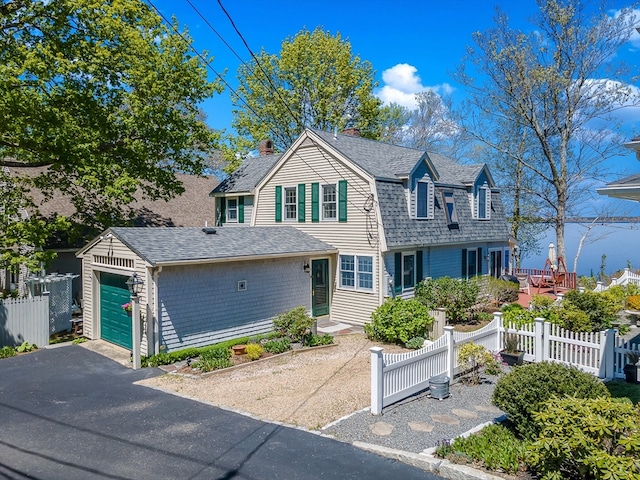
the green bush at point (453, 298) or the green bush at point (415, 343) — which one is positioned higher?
the green bush at point (453, 298)

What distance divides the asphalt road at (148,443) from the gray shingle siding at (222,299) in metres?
2.96

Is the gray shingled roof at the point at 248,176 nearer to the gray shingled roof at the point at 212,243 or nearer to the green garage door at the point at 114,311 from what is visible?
the gray shingled roof at the point at 212,243

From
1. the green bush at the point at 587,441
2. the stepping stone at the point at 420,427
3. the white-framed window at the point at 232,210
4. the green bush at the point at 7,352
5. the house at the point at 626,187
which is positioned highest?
the white-framed window at the point at 232,210

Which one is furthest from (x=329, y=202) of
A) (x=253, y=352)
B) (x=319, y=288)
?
(x=253, y=352)

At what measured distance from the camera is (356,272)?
1788 centimetres

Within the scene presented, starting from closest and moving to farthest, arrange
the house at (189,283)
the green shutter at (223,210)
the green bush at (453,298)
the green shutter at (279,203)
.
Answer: the house at (189,283) < the green bush at (453,298) < the green shutter at (279,203) < the green shutter at (223,210)

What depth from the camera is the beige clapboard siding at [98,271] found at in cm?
1293

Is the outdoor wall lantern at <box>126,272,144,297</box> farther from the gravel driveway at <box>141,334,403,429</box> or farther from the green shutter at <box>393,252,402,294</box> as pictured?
the green shutter at <box>393,252,402,294</box>

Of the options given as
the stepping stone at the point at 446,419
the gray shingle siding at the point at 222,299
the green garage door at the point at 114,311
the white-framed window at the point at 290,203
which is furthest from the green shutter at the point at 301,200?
the stepping stone at the point at 446,419

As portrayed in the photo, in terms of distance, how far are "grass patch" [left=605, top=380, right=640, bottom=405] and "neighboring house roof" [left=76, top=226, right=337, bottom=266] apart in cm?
1024

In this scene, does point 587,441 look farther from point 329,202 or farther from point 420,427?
point 329,202

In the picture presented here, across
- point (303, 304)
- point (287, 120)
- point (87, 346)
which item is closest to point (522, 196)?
point (287, 120)

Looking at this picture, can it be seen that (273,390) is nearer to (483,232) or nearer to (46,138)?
(46,138)

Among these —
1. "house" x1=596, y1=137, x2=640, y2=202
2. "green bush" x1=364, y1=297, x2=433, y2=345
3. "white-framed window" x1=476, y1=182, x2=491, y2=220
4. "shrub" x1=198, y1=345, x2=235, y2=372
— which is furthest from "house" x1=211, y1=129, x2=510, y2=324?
"house" x1=596, y1=137, x2=640, y2=202
